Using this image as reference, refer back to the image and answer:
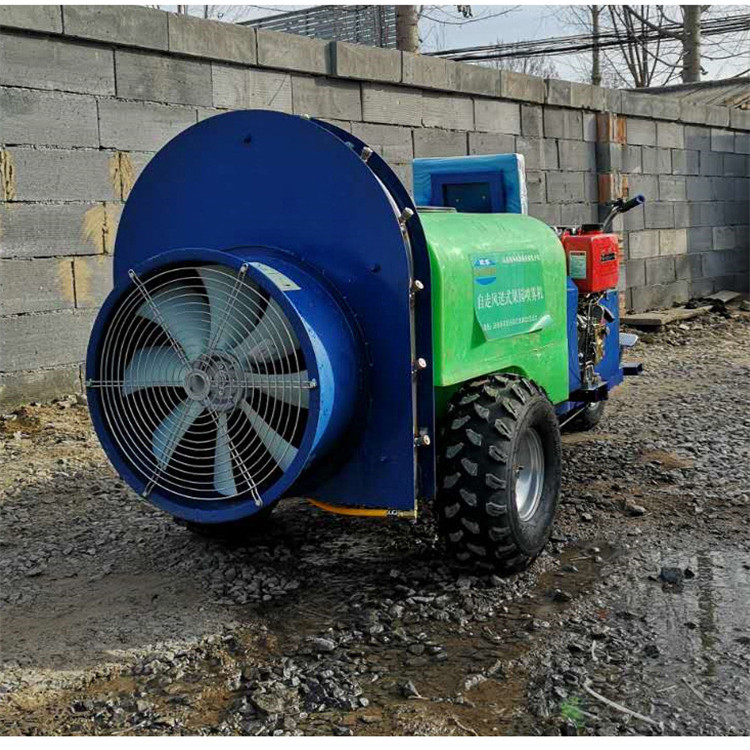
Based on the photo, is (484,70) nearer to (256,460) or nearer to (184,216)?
(184,216)

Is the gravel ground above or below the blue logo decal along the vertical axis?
below

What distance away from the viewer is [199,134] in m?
3.61

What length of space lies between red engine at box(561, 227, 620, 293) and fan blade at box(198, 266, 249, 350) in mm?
2368

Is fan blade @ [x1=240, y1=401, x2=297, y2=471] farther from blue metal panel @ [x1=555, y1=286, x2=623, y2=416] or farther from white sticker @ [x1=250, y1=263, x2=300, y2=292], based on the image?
blue metal panel @ [x1=555, y1=286, x2=623, y2=416]

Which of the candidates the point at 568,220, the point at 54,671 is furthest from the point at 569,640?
the point at 568,220

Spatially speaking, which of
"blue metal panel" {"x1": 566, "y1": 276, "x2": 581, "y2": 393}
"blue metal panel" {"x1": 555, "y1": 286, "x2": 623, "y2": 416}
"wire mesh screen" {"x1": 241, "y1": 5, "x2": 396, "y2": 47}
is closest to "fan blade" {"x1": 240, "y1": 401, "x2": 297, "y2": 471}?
"blue metal panel" {"x1": 555, "y1": 286, "x2": 623, "y2": 416}

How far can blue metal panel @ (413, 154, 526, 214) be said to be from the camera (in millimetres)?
4836

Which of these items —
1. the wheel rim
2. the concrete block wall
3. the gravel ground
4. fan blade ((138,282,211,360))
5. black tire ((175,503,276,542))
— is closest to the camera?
the gravel ground

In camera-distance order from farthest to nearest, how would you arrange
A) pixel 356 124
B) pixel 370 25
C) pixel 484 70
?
1. pixel 370 25
2. pixel 484 70
3. pixel 356 124

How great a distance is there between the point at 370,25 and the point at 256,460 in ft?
49.3

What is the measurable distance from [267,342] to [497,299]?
990mm

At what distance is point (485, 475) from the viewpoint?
348cm

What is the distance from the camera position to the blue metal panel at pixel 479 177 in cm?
484

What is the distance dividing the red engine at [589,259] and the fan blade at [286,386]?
7.80 feet
